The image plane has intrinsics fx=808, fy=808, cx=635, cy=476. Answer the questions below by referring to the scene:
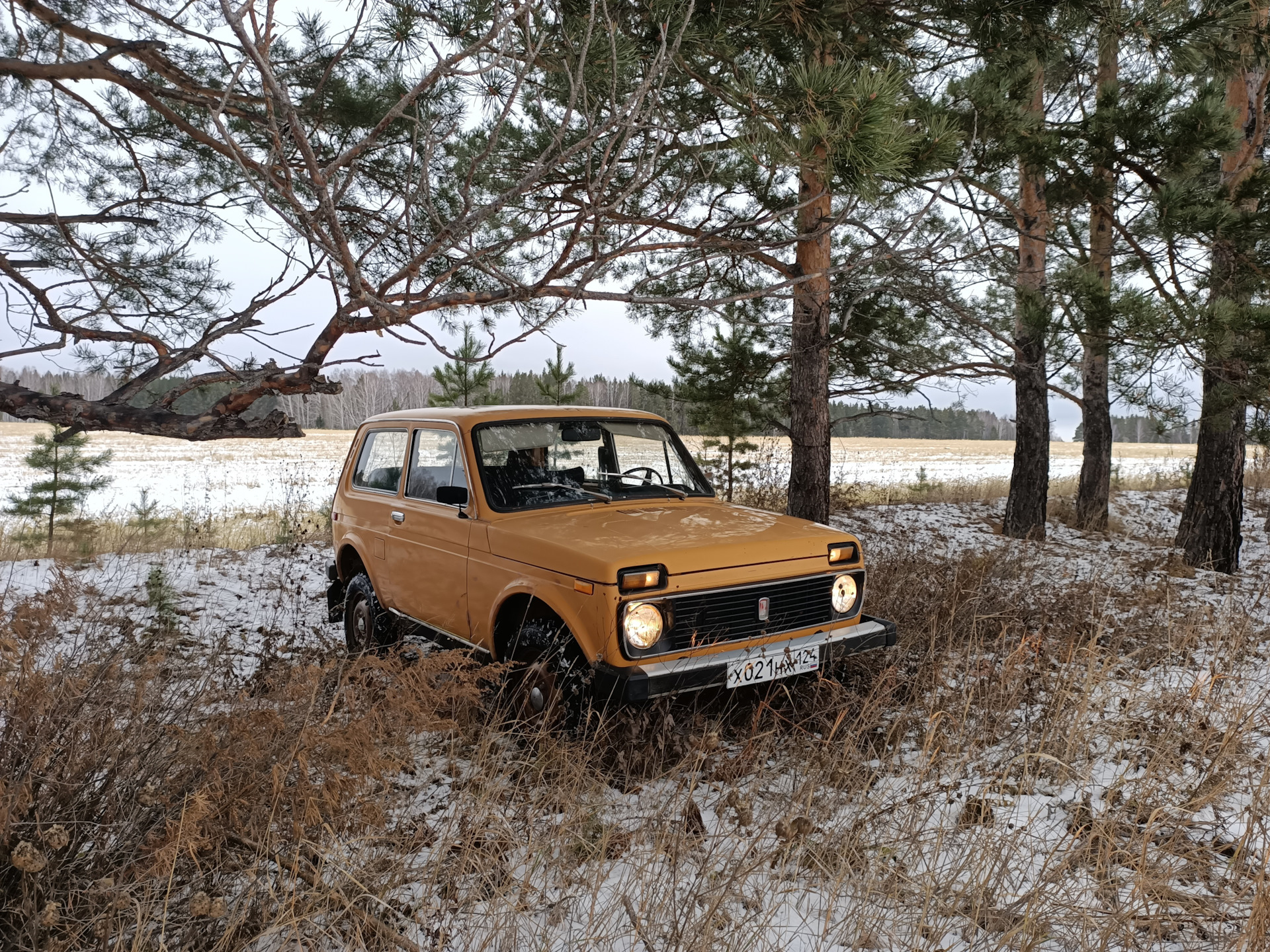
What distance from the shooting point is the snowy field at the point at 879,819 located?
259cm

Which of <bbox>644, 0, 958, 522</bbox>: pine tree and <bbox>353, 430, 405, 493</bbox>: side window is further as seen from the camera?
<bbox>353, 430, 405, 493</bbox>: side window

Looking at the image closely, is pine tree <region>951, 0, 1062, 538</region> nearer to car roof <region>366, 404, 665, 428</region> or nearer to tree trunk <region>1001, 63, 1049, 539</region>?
tree trunk <region>1001, 63, 1049, 539</region>

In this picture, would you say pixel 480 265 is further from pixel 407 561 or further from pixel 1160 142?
pixel 1160 142

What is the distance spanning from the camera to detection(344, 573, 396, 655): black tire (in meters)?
5.47

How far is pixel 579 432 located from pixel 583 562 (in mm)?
1532

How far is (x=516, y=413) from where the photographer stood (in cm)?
499

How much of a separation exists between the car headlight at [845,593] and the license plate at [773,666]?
1.38ft

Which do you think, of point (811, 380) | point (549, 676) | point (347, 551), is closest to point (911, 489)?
point (811, 380)

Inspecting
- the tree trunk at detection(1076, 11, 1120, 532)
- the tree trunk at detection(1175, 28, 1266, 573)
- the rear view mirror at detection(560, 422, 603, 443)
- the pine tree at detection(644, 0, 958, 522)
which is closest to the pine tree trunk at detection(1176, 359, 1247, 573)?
the tree trunk at detection(1175, 28, 1266, 573)

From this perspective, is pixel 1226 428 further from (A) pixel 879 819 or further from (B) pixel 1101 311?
(A) pixel 879 819

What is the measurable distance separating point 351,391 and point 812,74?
64791 millimetres

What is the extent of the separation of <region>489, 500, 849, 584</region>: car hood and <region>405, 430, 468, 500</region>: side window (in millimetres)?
660

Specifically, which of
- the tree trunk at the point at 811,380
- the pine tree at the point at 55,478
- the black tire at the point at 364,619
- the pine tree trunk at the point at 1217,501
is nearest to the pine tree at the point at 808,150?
the tree trunk at the point at 811,380

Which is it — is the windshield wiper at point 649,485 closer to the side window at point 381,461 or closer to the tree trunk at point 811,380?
the side window at point 381,461
